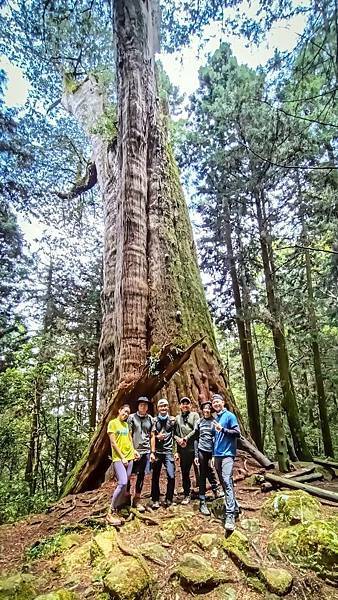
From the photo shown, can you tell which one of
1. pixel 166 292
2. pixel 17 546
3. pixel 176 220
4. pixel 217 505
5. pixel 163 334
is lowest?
pixel 17 546

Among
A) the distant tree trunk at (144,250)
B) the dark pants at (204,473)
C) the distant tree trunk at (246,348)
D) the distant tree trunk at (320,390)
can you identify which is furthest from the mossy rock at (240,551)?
the distant tree trunk at (320,390)

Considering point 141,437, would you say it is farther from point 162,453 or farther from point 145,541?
point 145,541

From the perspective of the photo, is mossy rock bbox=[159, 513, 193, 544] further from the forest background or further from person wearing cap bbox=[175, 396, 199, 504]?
the forest background

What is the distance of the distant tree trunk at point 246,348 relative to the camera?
11.2 meters

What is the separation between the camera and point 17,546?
486 centimetres

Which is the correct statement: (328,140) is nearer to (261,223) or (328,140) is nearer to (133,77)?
(261,223)

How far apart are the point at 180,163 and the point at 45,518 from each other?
1183 cm

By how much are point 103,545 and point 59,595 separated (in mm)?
843

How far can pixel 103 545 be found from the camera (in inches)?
154

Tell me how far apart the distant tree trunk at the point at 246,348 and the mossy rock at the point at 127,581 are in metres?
8.21

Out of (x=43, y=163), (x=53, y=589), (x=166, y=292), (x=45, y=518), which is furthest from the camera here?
(x=43, y=163)

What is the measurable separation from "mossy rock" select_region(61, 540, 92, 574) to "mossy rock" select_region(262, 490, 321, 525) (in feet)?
6.80

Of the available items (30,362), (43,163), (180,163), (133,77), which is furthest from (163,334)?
(43,163)

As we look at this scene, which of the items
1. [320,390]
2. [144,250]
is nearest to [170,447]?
[144,250]
